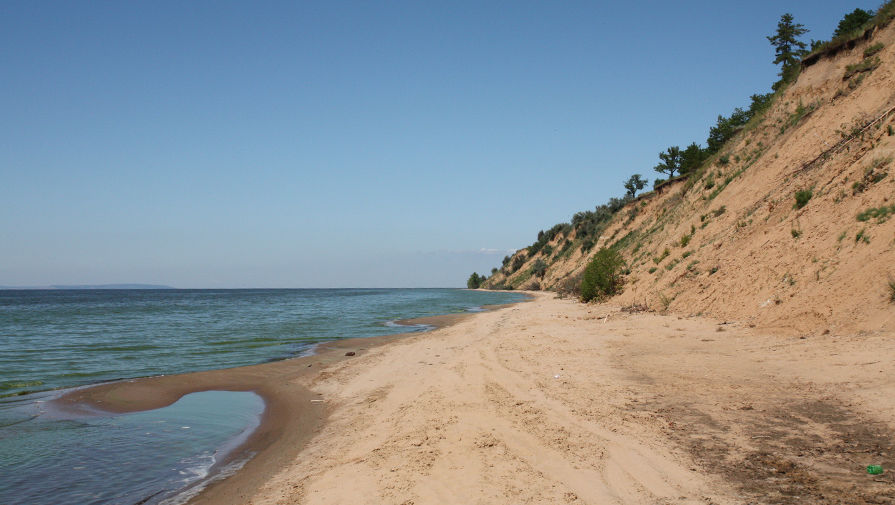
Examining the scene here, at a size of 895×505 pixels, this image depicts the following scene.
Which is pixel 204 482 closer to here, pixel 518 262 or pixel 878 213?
pixel 878 213

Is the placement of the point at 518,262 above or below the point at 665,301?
above

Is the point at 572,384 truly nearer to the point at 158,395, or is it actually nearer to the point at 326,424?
the point at 326,424

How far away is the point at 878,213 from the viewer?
13133mm

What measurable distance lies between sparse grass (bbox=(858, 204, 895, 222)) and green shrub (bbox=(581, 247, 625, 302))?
15.0 meters

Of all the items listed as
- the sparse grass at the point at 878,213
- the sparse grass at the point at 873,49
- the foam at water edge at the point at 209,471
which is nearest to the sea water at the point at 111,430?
the foam at water edge at the point at 209,471

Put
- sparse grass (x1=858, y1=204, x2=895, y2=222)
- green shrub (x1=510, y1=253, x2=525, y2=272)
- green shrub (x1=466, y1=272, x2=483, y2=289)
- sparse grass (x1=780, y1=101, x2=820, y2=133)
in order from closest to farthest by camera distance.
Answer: sparse grass (x1=858, y1=204, x2=895, y2=222), sparse grass (x1=780, y1=101, x2=820, y2=133), green shrub (x1=510, y1=253, x2=525, y2=272), green shrub (x1=466, y1=272, x2=483, y2=289)

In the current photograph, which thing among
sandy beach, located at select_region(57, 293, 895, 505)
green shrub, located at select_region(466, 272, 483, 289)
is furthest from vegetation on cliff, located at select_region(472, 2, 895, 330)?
green shrub, located at select_region(466, 272, 483, 289)

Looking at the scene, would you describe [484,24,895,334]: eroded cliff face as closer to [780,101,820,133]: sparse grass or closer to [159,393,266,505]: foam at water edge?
[780,101,820,133]: sparse grass

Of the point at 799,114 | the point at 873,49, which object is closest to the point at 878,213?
the point at 873,49

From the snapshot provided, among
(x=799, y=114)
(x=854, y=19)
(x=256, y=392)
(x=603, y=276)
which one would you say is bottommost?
(x=256, y=392)

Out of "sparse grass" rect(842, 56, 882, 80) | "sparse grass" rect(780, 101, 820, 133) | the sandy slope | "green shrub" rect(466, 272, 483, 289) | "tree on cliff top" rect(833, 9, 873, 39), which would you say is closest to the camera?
the sandy slope

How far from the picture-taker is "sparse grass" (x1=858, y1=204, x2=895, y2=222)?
12.8m

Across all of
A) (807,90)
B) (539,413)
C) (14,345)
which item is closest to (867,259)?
(539,413)

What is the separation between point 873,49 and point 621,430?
26.8 meters
